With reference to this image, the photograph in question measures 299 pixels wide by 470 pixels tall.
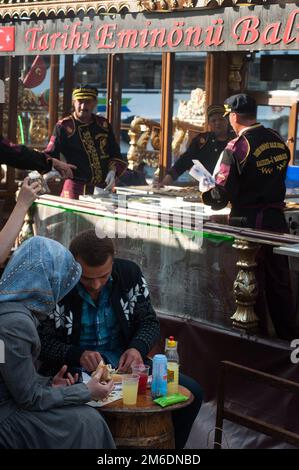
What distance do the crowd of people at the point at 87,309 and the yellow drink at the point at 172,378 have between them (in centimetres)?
20

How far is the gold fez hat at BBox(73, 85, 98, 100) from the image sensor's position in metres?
7.82

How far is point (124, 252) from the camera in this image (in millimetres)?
6328

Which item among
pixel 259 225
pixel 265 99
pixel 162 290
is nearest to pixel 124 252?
pixel 162 290

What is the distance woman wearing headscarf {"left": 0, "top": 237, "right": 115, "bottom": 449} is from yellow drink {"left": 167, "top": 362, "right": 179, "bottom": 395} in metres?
0.33

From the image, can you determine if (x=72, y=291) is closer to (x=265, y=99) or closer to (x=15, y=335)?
(x=15, y=335)

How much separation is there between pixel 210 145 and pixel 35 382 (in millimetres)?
4966

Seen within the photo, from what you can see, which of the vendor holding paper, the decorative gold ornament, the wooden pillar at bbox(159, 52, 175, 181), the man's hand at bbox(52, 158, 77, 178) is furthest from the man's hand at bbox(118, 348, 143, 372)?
the wooden pillar at bbox(159, 52, 175, 181)

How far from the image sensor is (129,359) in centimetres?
414

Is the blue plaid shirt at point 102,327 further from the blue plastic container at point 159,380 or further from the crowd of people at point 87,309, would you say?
the blue plastic container at point 159,380

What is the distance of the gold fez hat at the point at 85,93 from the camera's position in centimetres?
782

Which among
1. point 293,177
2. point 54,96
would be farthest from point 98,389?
point 54,96

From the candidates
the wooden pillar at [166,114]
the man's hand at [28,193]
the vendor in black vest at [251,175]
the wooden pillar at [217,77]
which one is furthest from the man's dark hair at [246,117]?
the wooden pillar at [166,114]

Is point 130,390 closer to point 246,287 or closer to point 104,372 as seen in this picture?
point 104,372

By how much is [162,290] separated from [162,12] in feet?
6.14
